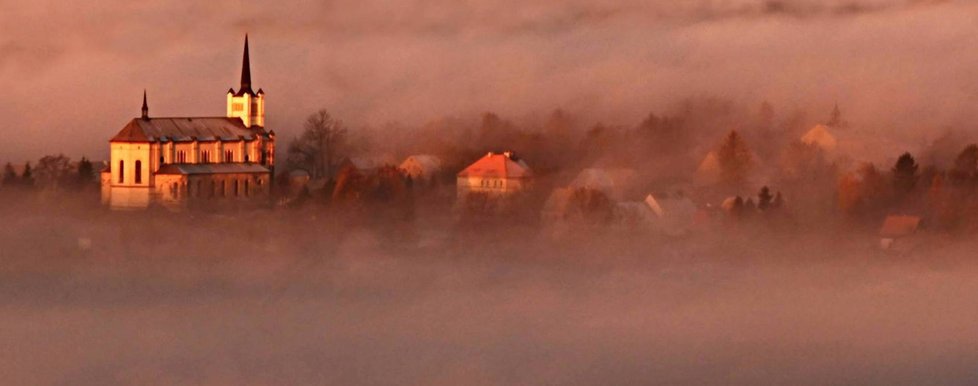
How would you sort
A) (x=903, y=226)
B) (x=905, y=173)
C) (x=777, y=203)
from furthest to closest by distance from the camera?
(x=777, y=203) → (x=905, y=173) → (x=903, y=226)

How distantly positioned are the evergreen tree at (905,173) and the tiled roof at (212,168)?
485 inches

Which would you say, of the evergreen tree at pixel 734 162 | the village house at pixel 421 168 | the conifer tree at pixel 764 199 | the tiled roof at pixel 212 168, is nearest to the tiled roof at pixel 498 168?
the village house at pixel 421 168

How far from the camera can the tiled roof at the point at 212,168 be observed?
324ft

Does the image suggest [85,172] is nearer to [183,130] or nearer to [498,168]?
[183,130]

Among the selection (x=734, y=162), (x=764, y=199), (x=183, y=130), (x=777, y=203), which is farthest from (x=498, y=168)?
(x=183, y=130)

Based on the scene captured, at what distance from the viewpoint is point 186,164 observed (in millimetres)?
99062

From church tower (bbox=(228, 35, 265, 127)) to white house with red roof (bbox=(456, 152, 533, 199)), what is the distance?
4958 mm

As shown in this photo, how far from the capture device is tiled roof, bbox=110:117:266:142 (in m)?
99.1

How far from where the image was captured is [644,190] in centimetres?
9919

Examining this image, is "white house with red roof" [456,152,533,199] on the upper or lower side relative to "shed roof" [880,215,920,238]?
upper

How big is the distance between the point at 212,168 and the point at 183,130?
3.22 ft

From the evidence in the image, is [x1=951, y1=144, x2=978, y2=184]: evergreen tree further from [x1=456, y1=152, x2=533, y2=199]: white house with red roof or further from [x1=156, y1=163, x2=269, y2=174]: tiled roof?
[x1=156, y1=163, x2=269, y2=174]: tiled roof

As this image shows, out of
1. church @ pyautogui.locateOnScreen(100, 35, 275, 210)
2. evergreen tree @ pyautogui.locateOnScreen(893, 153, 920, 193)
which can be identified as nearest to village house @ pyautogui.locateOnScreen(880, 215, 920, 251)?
evergreen tree @ pyautogui.locateOnScreen(893, 153, 920, 193)

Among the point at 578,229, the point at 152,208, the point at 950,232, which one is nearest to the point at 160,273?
the point at 152,208
